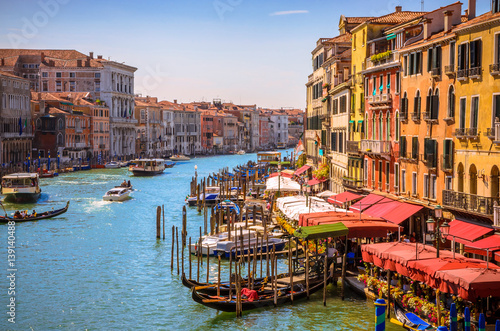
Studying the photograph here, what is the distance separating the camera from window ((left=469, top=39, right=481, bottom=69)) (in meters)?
14.2

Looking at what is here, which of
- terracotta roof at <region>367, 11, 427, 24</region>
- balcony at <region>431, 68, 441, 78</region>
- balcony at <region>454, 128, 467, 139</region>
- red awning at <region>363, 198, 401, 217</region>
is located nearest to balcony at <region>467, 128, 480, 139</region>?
balcony at <region>454, 128, 467, 139</region>

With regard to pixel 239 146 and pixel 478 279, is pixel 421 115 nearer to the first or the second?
pixel 478 279

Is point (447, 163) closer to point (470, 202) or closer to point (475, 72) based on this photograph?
point (470, 202)

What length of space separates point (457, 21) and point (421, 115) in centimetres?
241

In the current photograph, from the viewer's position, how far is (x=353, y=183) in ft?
74.8

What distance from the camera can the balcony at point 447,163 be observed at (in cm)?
1557

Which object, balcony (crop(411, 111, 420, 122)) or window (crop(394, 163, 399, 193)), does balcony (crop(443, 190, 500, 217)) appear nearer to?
balcony (crop(411, 111, 420, 122))

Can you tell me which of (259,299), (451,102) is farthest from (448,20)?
(259,299)

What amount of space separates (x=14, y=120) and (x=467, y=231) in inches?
1721

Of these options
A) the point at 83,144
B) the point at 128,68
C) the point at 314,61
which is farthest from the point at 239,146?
the point at 314,61

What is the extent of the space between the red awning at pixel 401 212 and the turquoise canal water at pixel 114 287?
2.39 metres

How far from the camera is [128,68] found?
7788 cm

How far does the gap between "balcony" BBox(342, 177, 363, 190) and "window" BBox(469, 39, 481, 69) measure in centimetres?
819

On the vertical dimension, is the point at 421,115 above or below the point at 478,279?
above
